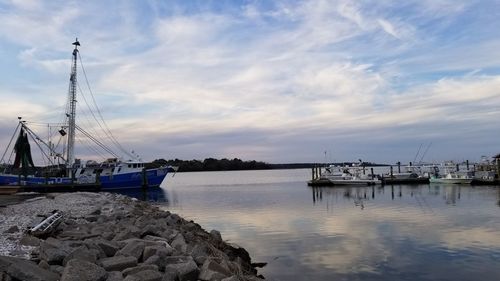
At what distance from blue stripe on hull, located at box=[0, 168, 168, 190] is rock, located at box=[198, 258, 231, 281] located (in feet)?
175

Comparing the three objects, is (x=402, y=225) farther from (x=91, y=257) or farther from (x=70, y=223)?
(x=91, y=257)

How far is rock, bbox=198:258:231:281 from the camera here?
927cm

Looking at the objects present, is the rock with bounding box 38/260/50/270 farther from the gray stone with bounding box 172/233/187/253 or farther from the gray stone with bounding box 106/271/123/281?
the gray stone with bounding box 172/233/187/253

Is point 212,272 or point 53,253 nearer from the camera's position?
point 53,253

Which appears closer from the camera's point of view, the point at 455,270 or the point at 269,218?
the point at 455,270

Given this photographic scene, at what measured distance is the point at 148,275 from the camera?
846 cm

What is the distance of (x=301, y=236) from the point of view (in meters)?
22.7

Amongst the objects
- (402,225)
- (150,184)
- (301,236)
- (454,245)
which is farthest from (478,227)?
(150,184)

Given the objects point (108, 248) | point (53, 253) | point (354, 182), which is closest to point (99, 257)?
point (108, 248)

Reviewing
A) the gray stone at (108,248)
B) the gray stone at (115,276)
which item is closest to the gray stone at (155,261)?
the gray stone at (108,248)

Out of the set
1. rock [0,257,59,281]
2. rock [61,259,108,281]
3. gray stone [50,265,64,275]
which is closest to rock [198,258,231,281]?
rock [61,259,108,281]

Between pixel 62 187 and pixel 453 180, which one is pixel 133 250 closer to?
pixel 62 187

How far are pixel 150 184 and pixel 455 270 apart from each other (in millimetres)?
60099

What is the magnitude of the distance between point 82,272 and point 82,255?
1116 mm
